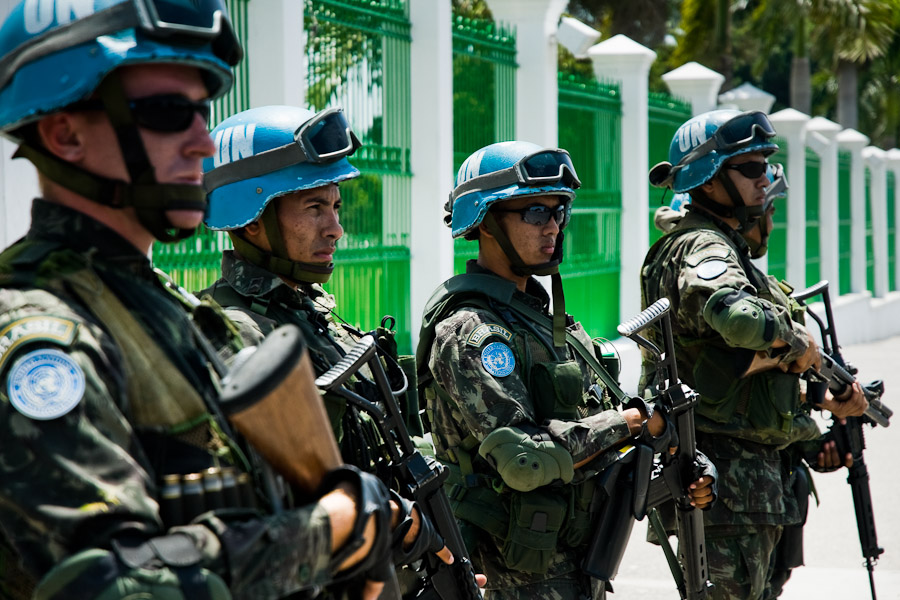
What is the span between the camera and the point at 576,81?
30.9ft

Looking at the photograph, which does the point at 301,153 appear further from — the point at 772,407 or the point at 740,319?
the point at 772,407

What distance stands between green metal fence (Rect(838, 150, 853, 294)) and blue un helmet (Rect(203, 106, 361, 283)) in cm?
1600

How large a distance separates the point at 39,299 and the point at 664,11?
21891 millimetres

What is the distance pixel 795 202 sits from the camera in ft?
Answer: 50.0

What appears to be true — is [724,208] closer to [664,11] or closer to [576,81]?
[576,81]

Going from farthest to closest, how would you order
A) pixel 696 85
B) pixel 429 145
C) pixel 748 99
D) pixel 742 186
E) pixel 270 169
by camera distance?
pixel 748 99 < pixel 696 85 < pixel 429 145 < pixel 742 186 < pixel 270 169

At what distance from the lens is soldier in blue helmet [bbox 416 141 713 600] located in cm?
317

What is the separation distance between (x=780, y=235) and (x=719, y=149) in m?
10.9

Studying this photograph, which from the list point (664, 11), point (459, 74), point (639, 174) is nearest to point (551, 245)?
point (459, 74)

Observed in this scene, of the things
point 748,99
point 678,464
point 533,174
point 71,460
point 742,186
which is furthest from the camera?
point 748,99

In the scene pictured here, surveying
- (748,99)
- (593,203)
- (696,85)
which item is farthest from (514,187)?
(748,99)

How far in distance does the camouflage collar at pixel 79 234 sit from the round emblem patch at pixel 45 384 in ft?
0.77

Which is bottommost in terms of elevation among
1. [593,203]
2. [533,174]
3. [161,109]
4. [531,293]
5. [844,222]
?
[531,293]

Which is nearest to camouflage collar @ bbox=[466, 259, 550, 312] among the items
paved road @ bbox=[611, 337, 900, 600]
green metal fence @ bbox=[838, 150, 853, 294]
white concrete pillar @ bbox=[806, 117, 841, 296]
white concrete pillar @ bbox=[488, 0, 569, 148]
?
paved road @ bbox=[611, 337, 900, 600]
